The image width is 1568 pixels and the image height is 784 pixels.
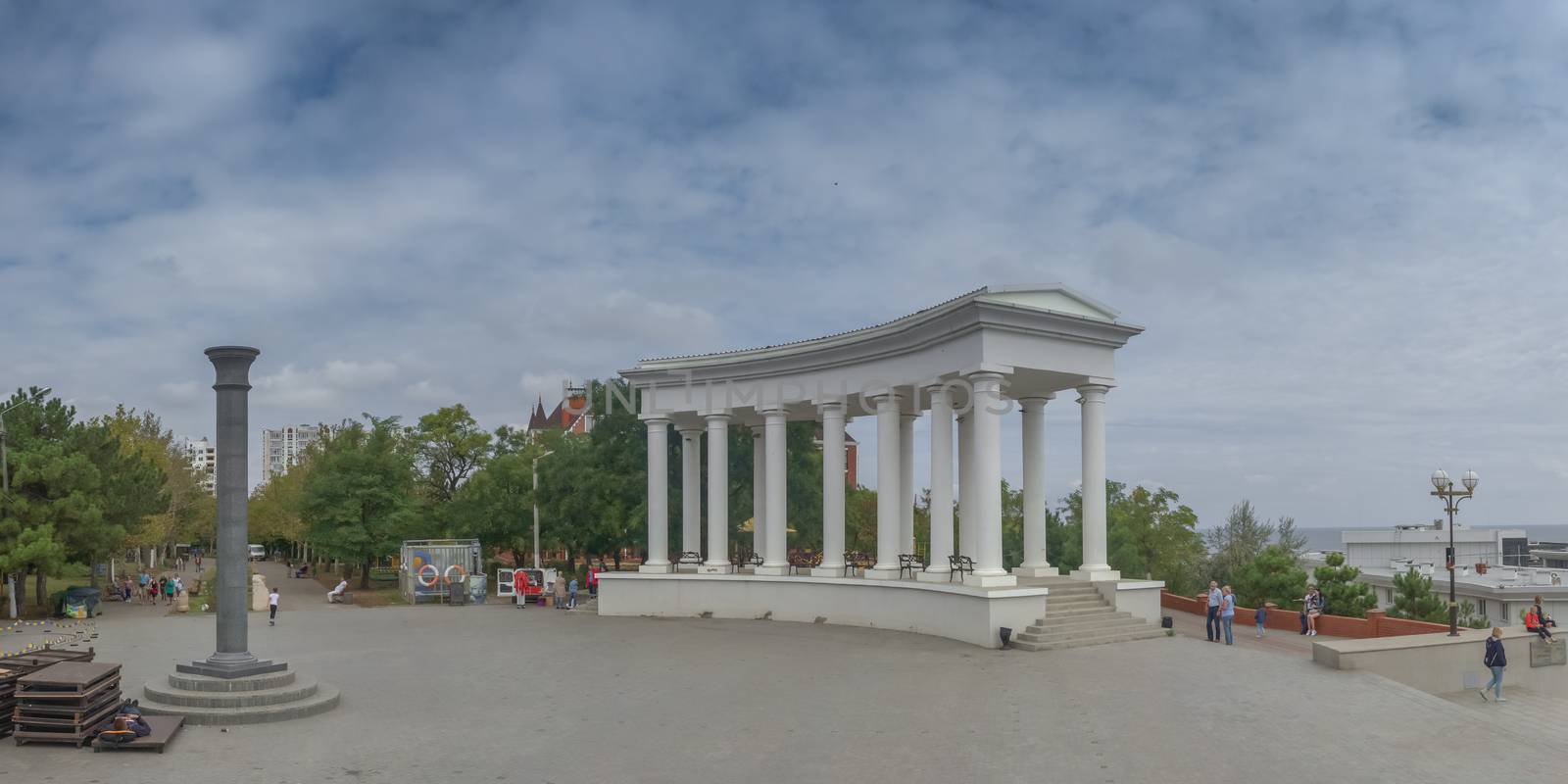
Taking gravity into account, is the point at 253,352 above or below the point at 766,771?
above

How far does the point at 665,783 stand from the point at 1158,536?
4650 centimetres

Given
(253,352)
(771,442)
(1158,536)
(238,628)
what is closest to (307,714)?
(238,628)

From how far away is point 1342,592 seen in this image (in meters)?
32.4

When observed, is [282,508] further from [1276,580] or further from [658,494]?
[1276,580]

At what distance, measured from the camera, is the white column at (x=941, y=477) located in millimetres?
27531

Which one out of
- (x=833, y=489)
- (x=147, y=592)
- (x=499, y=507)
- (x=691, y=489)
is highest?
(x=833, y=489)

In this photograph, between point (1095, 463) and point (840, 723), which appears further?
point (1095, 463)

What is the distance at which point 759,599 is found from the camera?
32.3 m

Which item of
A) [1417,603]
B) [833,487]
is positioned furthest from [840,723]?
[1417,603]

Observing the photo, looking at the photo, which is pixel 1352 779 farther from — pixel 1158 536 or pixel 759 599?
pixel 1158 536

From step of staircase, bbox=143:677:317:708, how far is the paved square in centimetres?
77

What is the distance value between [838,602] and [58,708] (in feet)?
62.6

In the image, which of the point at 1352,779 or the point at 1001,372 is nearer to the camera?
the point at 1352,779

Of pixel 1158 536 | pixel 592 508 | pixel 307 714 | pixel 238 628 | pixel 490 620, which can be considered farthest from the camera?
pixel 1158 536
